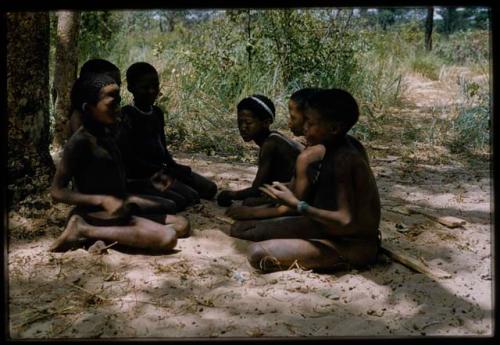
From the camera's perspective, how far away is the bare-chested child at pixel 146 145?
4.74m

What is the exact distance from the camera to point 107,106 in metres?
3.84

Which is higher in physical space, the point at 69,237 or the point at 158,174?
the point at 158,174

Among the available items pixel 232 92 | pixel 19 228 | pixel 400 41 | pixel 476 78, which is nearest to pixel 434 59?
pixel 400 41

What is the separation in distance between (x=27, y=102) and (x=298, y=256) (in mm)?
2222

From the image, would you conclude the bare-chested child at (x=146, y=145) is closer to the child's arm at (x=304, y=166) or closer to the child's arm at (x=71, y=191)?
the child's arm at (x=71, y=191)

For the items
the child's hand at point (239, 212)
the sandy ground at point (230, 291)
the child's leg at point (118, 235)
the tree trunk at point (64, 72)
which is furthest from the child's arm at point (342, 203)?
the tree trunk at point (64, 72)

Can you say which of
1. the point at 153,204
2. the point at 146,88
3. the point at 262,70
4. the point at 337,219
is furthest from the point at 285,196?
the point at 262,70

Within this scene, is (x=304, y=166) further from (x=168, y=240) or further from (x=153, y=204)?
(x=153, y=204)

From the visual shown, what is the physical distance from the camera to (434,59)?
12.4 meters

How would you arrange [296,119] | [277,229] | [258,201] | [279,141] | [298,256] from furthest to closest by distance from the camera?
[258,201], [279,141], [296,119], [277,229], [298,256]

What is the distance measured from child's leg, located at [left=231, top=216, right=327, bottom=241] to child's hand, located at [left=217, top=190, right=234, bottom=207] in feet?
1.93

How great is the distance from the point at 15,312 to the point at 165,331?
33.0 inches

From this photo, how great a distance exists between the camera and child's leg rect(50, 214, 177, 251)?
152 inches

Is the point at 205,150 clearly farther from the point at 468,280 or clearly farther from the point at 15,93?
the point at 468,280
